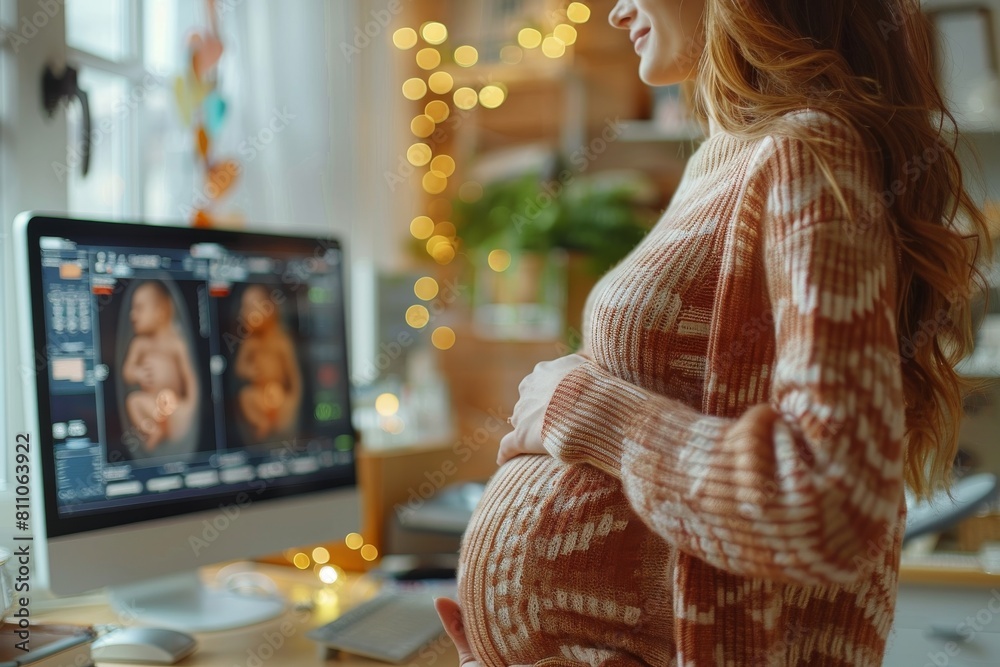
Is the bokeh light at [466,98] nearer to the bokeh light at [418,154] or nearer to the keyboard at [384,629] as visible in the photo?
the bokeh light at [418,154]

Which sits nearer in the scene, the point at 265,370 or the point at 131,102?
the point at 265,370

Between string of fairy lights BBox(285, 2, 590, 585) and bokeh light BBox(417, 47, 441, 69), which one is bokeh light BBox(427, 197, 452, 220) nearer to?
string of fairy lights BBox(285, 2, 590, 585)

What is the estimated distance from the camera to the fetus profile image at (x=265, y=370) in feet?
4.15

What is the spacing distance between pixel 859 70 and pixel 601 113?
1.81 meters

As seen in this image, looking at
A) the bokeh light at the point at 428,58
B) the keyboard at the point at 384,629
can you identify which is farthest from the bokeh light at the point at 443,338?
the keyboard at the point at 384,629

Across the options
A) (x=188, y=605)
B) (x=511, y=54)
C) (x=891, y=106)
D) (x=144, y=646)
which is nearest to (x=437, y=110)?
(x=511, y=54)

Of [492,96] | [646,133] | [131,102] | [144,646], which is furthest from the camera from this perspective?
[492,96]

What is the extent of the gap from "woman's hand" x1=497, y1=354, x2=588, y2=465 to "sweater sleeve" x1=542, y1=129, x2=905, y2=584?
0.52 ft

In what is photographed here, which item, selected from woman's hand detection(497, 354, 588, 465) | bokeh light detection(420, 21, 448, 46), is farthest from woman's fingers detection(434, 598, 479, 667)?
bokeh light detection(420, 21, 448, 46)

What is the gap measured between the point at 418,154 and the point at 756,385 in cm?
209

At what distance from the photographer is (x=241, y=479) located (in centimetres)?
124

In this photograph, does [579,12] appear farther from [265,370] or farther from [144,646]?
[144,646]

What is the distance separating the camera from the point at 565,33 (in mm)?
2525

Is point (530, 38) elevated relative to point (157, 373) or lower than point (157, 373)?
elevated
